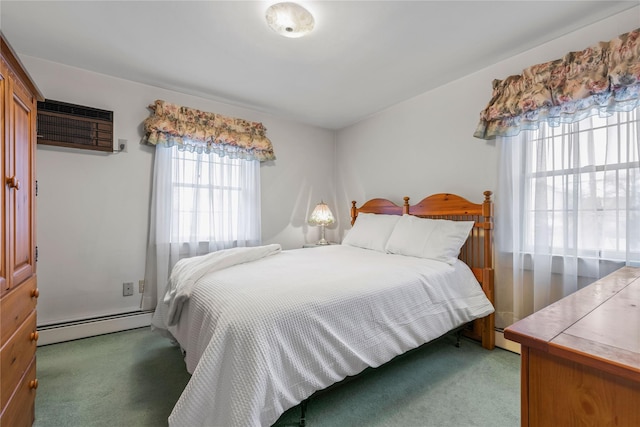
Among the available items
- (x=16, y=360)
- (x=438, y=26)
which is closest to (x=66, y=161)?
(x=16, y=360)

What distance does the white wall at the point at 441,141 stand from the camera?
6.82ft

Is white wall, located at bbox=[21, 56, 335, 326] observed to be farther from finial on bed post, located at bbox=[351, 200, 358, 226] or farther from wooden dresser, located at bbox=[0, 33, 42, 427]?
finial on bed post, located at bbox=[351, 200, 358, 226]

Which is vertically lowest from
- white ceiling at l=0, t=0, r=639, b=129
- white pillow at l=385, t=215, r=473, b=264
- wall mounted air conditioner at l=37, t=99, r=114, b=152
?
white pillow at l=385, t=215, r=473, b=264

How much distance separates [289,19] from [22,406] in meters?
2.43

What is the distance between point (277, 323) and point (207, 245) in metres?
2.22

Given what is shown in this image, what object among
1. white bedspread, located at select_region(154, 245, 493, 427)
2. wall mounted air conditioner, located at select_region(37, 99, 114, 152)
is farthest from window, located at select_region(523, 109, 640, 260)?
wall mounted air conditioner, located at select_region(37, 99, 114, 152)

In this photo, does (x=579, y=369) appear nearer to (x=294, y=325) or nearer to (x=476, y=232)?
(x=294, y=325)

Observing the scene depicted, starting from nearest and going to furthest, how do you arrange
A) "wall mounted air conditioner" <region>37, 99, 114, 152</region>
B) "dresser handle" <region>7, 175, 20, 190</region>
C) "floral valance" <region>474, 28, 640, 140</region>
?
"dresser handle" <region>7, 175, 20, 190</region>
"floral valance" <region>474, 28, 640, 140</region>
"wall mounted air conditioner" <region>37, 99, 114, 152</region>

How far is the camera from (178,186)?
2896 mm

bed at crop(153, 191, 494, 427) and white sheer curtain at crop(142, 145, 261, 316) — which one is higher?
white sheer curtain at crop(142, 145, 261, 316)

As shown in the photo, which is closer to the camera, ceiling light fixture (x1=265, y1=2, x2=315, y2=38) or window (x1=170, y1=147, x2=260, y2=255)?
ceiling light fixture (x1=265, y1=2, x2=315, y2=38)

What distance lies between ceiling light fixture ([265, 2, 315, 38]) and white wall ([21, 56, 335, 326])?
5.48 ft

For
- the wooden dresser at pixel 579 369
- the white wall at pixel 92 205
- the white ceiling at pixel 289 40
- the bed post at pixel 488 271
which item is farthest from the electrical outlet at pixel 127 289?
the bed post at pixel 488 271

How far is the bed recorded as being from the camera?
3.49 ft
